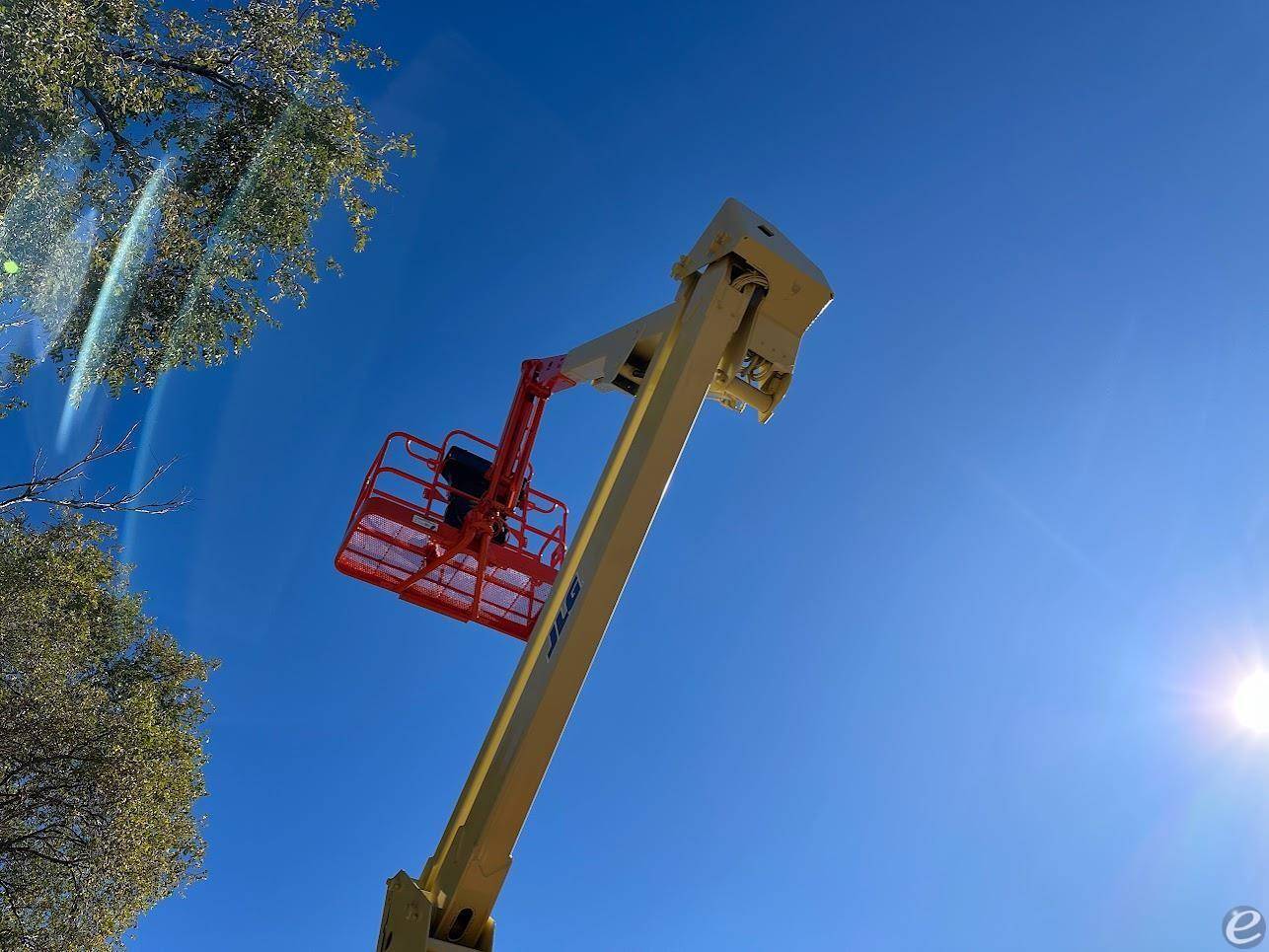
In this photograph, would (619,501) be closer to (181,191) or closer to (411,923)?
(411,923)

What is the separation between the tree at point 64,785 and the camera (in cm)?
1372

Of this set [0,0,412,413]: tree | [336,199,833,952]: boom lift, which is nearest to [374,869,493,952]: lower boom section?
[336,199,833,952]: boom lift

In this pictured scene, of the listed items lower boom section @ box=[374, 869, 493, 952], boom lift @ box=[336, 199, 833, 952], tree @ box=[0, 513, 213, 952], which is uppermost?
boom lift @ box=[336, 199, 833, 952]

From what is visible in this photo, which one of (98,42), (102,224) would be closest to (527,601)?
(102,224)

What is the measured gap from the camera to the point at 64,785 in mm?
13875

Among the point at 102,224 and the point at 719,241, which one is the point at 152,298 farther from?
the point at 719,241

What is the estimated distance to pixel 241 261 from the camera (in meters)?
10.7

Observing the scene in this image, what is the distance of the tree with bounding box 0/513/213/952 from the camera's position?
45.0 ft

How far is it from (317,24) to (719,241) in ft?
25.3

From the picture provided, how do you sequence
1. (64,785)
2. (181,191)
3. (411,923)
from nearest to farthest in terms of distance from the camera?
(411,923)
(181,191)
(64,785)

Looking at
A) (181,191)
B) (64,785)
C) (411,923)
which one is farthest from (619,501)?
(64,785)

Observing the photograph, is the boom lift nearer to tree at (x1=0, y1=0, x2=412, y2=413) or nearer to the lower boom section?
the lower boom section

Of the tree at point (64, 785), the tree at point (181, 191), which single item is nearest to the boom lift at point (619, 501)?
the tree at point (181, 191)

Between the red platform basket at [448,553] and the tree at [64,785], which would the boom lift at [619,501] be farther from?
the tree at [64,785]
